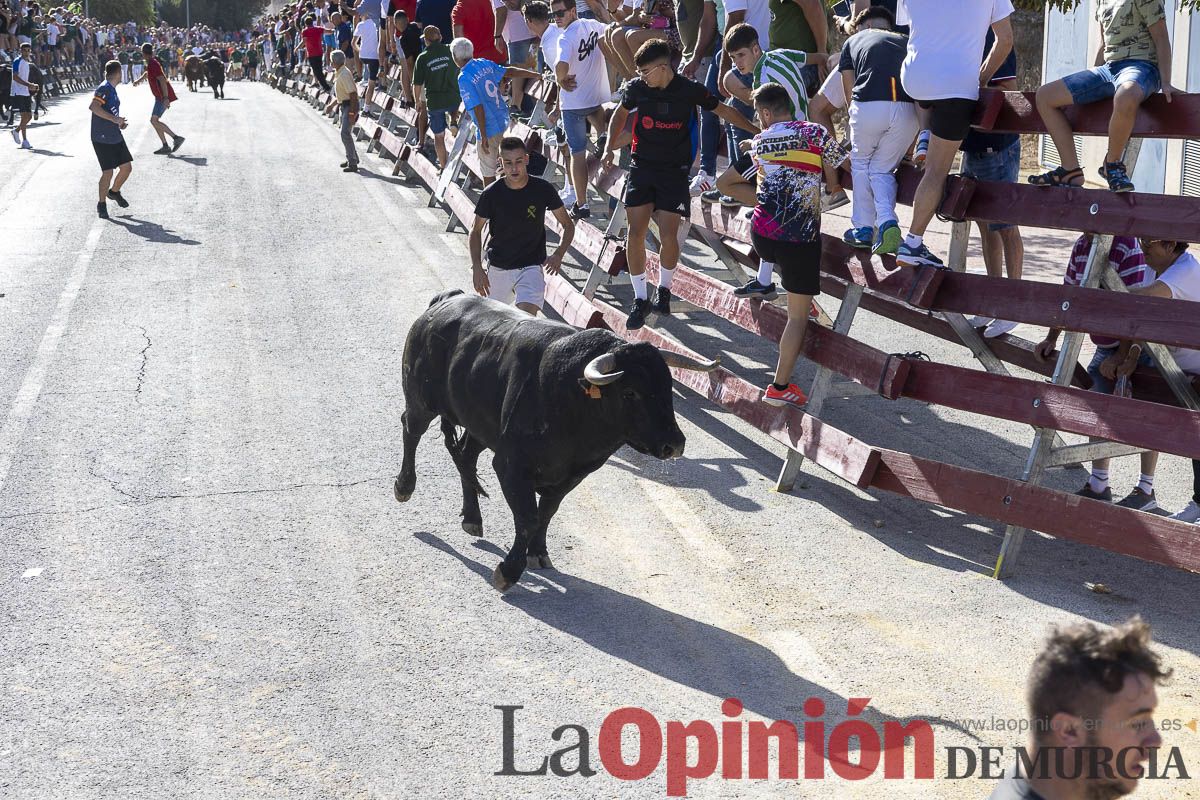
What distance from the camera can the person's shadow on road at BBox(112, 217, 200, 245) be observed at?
16359mm

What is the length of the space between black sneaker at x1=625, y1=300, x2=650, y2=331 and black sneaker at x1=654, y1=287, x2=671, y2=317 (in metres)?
0.08

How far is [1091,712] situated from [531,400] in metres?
4.33

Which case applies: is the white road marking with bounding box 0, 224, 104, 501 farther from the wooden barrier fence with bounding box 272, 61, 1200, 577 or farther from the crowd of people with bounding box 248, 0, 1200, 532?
the wooden barrier fence with bounding box 272, 61, 1200, 577

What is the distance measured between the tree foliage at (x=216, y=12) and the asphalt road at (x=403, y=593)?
102 metres

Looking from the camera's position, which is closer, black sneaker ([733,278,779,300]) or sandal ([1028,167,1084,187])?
sandal ([1028,167,1084,187])

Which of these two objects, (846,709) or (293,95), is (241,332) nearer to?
(846,709)

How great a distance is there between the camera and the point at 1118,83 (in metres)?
7.11

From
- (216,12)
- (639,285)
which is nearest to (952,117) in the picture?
(639,285)

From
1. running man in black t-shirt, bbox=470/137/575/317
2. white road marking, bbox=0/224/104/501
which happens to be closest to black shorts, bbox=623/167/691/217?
running man in black t-shirt, bbox=470/137/575/317

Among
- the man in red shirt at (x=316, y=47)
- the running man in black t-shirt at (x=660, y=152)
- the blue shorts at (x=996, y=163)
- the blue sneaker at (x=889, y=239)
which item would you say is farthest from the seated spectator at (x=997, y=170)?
the man in red shirt at (x=316, y=47)

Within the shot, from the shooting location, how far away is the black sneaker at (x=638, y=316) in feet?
33.8

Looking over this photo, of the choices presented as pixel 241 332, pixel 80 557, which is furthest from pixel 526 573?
pixel 241 332

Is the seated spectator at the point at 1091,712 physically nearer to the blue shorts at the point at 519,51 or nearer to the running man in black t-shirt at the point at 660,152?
the running man in black t-shirt at the point at 660,152

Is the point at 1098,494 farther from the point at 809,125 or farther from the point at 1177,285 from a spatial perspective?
the point at 809,125
